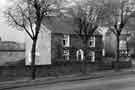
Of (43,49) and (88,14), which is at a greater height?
(88,14)

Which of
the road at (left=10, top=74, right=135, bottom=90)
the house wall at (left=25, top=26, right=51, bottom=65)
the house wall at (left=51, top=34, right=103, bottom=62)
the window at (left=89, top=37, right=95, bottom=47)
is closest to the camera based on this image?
the road at (left=10, top=74, right=135, bottom=90)

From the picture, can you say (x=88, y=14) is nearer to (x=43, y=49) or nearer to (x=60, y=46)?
(x=60, y=46)

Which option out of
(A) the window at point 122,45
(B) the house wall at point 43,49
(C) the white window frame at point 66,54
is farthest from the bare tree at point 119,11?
(A) the window at point 122,45

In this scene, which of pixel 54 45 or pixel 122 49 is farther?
pixel 122 49

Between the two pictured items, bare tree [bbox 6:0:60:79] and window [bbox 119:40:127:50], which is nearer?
bare tree [bbox 6:0:60:79]

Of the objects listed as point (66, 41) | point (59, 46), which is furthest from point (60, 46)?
point (66, 41)

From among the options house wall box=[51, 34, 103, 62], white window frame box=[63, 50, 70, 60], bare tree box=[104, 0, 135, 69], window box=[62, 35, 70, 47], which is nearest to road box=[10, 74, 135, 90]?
bare tree box=[104, 0, 135, 69]

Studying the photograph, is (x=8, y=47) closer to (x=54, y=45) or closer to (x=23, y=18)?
(x=54, y=45)

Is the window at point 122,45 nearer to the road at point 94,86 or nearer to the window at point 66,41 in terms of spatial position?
the window at point 66,41

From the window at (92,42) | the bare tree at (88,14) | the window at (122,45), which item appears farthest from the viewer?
the window at (122,45)

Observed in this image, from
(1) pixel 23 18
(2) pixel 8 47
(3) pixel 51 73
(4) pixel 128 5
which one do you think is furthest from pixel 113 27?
(2) pixel 8 47

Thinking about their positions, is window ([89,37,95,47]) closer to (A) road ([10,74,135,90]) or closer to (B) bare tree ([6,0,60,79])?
(B) bare tree ([6,0,60,79])

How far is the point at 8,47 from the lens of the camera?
41031 mm

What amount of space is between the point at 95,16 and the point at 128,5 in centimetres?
530
